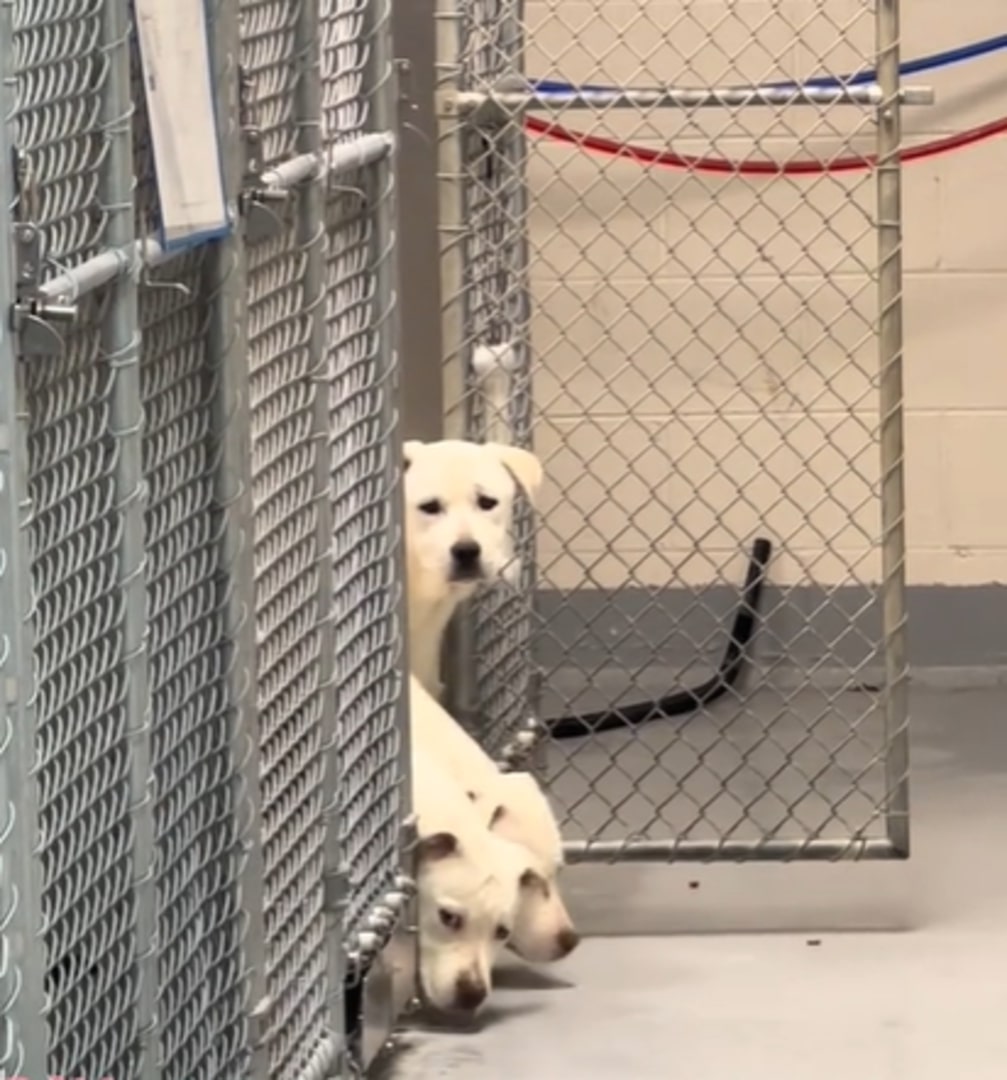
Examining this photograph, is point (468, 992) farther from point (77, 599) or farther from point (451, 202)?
point (77, 599)

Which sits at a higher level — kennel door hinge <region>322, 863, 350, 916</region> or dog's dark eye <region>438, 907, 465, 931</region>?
kennel door hinge <region>322, 863, 350, 916</region>

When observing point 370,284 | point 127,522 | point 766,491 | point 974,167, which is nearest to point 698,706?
point 766,491

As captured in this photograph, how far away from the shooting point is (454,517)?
13.5 ft

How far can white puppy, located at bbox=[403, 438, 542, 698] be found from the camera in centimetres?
410

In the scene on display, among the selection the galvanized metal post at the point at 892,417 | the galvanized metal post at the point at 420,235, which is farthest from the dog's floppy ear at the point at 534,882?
the galvanized metal post at the point at 420,235

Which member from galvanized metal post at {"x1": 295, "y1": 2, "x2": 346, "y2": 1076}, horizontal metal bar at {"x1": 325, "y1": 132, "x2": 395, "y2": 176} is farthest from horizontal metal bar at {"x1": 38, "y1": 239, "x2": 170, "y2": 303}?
horizontal metal bar at {"x1": 325, "y1": 132, "x2": 395, "y2": 176}

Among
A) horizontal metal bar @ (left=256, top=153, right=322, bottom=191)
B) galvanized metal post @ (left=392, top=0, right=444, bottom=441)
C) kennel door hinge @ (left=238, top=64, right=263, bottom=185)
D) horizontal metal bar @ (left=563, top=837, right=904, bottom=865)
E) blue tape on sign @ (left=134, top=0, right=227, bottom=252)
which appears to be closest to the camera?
blue tape on sign @ (left=134, top=0, right=227, bottom=252)

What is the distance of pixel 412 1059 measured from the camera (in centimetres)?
340

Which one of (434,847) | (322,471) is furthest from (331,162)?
(434,847)

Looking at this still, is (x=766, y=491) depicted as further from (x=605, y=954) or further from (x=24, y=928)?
(x=24, y=928)

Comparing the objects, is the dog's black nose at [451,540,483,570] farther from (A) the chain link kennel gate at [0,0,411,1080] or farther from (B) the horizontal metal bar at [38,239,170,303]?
(B) the horizontal metal bar at [38,239,170,303]

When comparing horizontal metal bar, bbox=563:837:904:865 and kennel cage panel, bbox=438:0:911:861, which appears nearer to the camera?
horizontal metal bar, bbox=563:837:904:865

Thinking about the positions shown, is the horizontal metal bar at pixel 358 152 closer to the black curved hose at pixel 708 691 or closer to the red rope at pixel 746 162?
the red rope at pixel 746 162

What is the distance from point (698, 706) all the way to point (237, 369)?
2964 mm
